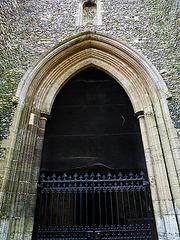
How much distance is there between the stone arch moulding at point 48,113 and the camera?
3068 millimetres

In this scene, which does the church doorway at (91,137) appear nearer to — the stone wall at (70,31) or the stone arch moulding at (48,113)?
the stone arch moulding at (48,113)

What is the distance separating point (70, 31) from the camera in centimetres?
505

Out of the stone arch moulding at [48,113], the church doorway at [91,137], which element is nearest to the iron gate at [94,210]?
the church doorway at [91,137]

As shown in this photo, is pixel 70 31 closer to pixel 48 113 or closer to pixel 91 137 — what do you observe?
pixel 48 113

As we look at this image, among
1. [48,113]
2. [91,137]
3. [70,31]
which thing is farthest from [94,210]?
[70,31]

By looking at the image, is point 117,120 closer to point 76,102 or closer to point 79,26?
point 76,102

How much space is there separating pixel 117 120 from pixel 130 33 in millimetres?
2525

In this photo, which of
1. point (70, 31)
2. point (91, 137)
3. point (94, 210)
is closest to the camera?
point (94, 210)

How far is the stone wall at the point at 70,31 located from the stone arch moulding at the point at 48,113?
23 cm

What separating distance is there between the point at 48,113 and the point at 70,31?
252 cm

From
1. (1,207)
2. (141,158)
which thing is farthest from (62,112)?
(1,207)

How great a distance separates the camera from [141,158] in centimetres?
523

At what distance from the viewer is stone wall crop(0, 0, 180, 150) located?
→ 4094mm

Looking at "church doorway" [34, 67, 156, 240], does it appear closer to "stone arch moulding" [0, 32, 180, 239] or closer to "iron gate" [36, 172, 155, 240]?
"iron gate" [36, 172, 155, 240]
